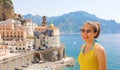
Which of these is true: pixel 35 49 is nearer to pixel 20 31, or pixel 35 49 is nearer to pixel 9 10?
pixel 20 31

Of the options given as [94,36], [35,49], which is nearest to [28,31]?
[35,49]

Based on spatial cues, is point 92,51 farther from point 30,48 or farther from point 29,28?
point 29,28

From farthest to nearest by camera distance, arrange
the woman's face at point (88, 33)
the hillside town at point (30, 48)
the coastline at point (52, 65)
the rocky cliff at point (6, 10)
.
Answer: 1. the rocky cliff at point (6, 10)
2. the hillside town at point (30, 48)
3. the coastline at point (52, 65)
4. the woman's face at point (88, 33)

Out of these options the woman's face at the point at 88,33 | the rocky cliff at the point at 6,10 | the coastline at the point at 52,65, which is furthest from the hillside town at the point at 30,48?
the woman's face at the point at 88,33

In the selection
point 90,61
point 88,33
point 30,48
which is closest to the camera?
point 90,61

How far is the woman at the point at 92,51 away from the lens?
12.4 ft

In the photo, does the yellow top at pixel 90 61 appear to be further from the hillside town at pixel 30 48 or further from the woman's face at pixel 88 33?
the hillside town at pixel 30 48

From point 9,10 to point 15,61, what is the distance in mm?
43599

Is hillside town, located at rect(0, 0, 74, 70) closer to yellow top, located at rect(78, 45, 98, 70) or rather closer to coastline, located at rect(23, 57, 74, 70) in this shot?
coastline, located at rect(23, 57, 74, 70)

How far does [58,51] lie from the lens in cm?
7219

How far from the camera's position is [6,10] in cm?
9769

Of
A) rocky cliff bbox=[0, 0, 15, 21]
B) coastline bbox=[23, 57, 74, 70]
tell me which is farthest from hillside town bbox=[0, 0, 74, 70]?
rocky cliff bbox=[0, 0, 15, 21]

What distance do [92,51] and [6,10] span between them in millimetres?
95869

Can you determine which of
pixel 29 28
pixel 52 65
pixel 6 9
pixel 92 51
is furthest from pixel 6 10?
pixel 92 51
